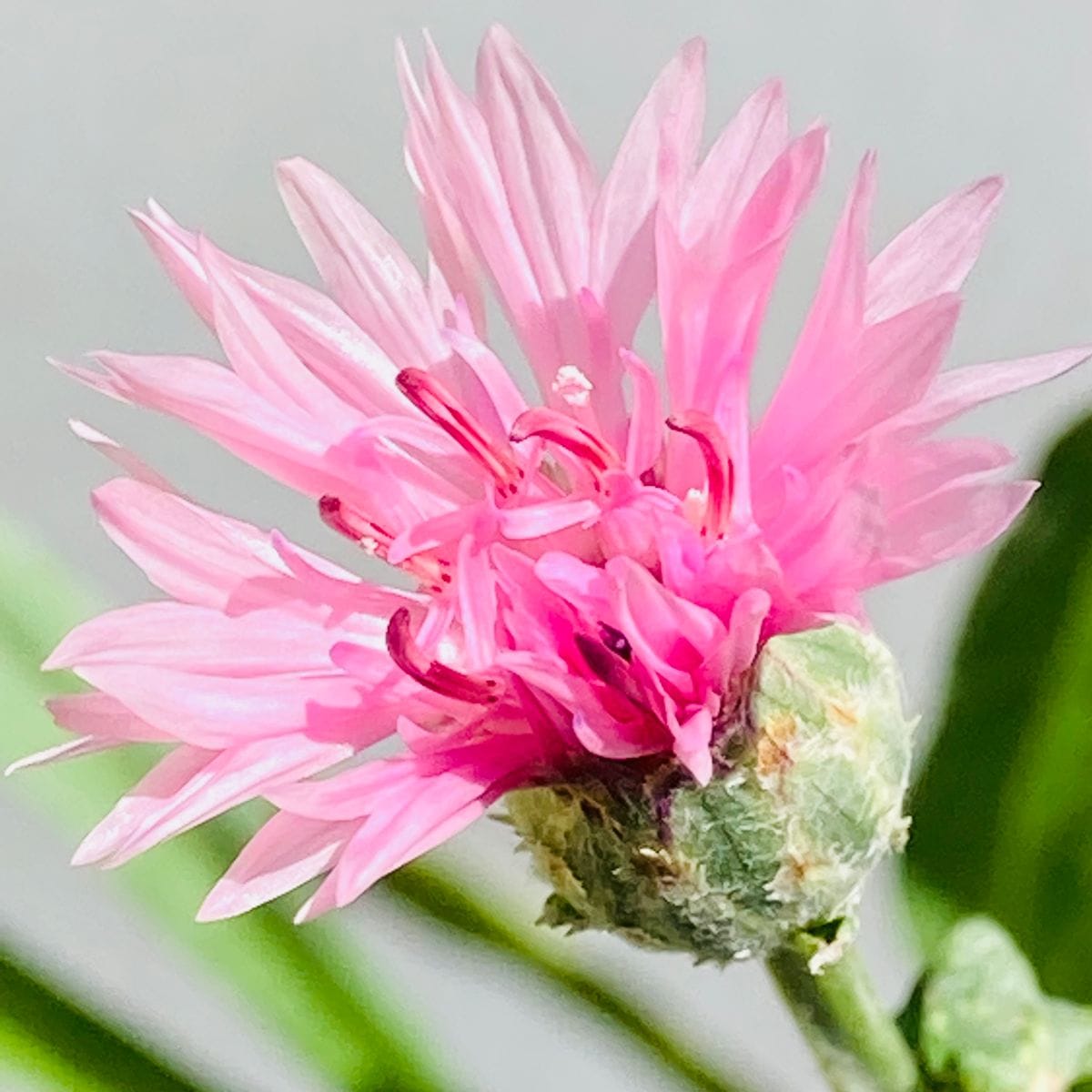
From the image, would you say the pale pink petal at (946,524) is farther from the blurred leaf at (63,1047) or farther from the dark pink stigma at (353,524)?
the blurred leaf at (63,1047)

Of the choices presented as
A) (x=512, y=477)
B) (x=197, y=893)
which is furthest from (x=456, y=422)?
(x=197, y=893)

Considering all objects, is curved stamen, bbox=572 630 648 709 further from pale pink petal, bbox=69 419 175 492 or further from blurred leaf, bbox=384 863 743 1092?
blurred leaf, bbox=384 863 743 1092

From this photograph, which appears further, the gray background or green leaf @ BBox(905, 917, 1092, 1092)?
the gray background

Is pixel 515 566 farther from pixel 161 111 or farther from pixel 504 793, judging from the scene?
pixel 161 111

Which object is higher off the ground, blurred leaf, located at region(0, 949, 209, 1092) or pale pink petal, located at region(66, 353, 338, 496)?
pale pink petal, located at region(66, 353, 338, 496)

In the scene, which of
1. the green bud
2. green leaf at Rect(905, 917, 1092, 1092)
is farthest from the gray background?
the green bud

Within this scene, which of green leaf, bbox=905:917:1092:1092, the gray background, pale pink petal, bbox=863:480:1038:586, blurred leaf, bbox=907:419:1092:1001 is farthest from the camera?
the gray background

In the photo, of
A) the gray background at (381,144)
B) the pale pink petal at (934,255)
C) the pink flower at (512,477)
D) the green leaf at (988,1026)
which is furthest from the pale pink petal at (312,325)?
the gray background at (381,144)
